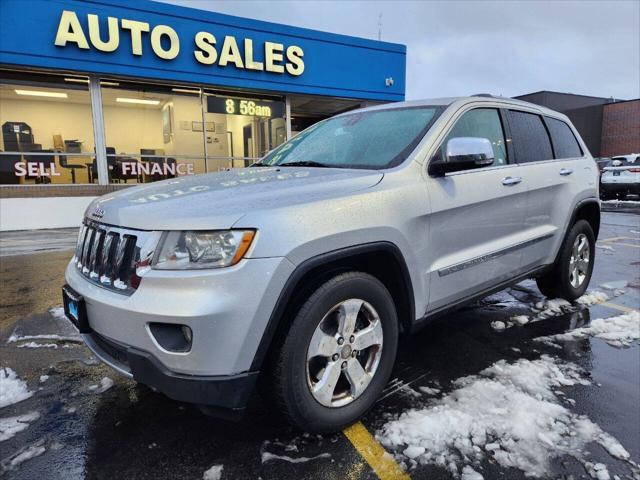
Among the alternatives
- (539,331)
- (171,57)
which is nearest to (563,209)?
(539,331)

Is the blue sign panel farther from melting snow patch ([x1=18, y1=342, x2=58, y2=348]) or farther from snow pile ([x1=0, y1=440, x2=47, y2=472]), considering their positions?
snow pile ([x1=0, y1=440, x2=47, y2=472])

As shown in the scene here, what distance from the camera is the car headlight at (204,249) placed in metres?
1.95

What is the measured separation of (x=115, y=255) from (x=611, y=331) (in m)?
3.86

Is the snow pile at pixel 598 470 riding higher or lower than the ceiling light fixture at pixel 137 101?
lower

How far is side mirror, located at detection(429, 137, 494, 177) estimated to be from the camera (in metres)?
2.73

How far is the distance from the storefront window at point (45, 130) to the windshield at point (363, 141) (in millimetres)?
9824

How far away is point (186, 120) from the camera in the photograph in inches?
515

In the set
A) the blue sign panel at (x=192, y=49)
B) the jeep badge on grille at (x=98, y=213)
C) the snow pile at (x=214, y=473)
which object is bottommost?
the snow pile at (x=214, y=473)

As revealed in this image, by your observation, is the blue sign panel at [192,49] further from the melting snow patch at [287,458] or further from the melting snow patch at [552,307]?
the melting snow patch at [287,458]

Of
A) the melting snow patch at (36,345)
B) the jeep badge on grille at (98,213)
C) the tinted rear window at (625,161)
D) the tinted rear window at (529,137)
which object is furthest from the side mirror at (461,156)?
the tinted rear window at (625,161)

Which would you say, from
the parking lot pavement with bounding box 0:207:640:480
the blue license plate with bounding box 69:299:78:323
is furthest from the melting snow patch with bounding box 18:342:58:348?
the blue license plate with bounding box 69:299:78:323

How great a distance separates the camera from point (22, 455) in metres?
2.24

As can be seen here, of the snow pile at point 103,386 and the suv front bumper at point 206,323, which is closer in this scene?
the suv front bumper at point 206,323

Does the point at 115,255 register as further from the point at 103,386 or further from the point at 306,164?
the point at 306,164
